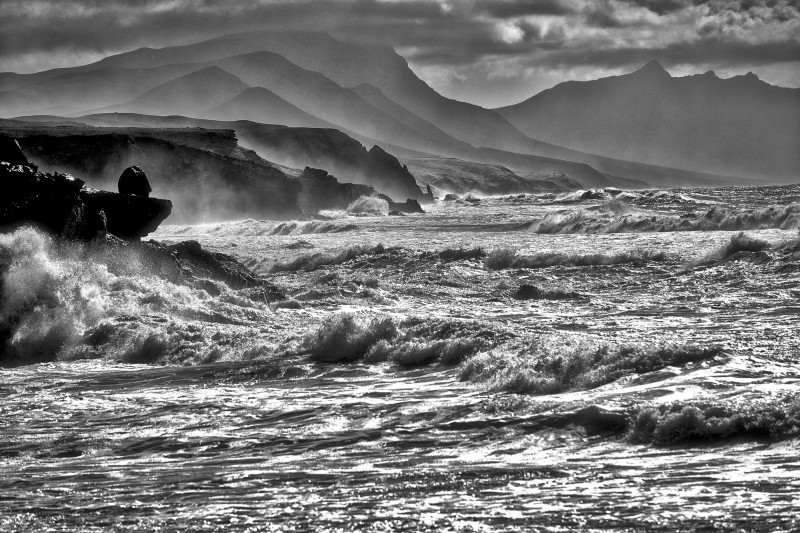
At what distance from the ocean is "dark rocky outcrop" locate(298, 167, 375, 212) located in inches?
1884

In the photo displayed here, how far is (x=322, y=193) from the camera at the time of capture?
69.5 meters

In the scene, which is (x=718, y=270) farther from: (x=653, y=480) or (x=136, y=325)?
(x=653, y=480)

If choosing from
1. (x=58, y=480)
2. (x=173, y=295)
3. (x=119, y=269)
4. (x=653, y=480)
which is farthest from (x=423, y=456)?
(x=119, y=269)

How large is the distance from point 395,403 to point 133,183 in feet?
40.2

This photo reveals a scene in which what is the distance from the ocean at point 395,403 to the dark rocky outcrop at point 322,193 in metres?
47.8

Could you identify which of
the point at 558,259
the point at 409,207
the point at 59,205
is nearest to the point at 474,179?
the point at 409,207

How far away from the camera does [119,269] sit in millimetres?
18672

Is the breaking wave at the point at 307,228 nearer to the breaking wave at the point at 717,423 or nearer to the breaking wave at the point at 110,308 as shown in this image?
the breaking wave at the point at 110,308

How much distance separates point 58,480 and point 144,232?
12944mm

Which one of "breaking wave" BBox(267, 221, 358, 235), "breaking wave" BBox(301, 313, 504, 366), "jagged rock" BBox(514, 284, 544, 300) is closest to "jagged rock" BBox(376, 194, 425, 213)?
"breaking wave" BBox(267, 221, 358, 235)

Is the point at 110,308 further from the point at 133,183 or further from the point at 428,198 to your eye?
the point at 428,198

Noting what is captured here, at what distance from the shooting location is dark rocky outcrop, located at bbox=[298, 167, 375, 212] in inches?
2699

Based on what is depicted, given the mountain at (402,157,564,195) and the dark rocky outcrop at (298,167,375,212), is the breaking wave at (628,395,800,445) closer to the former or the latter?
the dark rocky outcrop at (298,167,375,212)

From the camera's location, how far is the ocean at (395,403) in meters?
6.82
